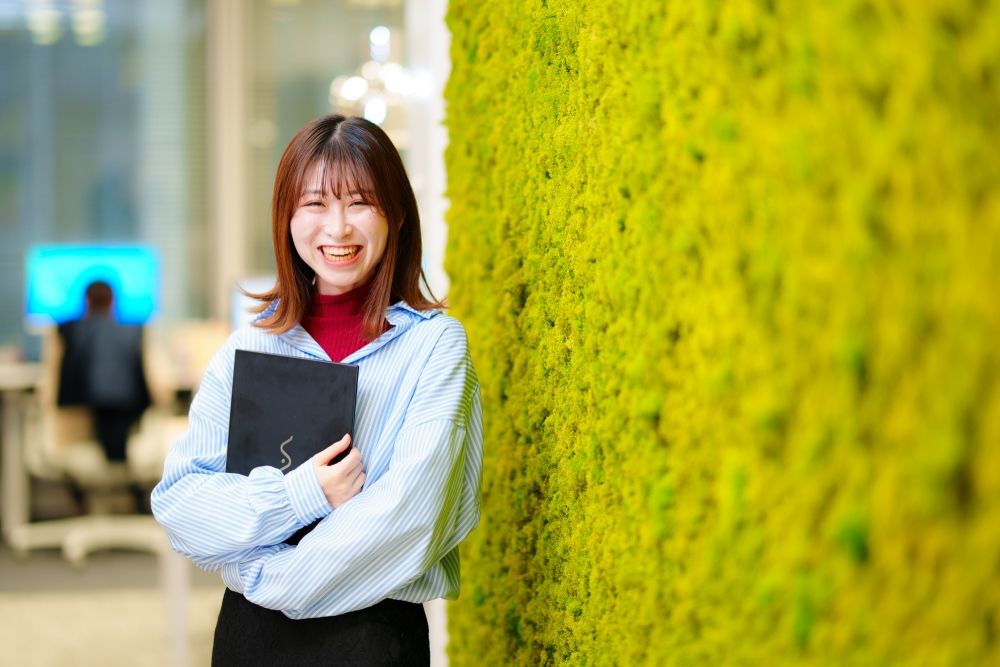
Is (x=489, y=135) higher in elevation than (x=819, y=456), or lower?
higher

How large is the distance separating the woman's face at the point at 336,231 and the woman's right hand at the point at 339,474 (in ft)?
0.79

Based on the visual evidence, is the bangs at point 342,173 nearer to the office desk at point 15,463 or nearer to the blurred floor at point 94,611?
the blurred floor at point 94,611

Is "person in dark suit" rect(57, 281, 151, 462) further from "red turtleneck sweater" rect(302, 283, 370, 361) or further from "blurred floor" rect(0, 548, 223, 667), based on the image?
"red turtleneck sweater" rect(302, 283, 370, 361)

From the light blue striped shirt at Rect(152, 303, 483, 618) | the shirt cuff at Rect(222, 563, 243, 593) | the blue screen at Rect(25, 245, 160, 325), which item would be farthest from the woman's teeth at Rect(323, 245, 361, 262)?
the blue screen at Rect(25, 245, 160, 325)

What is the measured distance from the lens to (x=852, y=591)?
2.43 ft

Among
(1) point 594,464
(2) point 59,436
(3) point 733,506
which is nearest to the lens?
(3) point 733,506

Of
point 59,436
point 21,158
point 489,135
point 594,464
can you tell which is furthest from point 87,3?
point 594,464

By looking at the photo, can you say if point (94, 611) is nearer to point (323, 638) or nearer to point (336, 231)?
point (323, 638)

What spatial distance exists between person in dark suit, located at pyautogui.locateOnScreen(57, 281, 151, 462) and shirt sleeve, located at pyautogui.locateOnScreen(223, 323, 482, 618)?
412 cm

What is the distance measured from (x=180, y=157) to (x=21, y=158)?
97 centimetres

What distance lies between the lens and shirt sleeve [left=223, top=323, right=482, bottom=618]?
49.6 inches

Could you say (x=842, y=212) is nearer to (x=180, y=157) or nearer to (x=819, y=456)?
(x=819, y=456)

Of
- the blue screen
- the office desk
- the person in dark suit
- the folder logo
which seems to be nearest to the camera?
the folder logo

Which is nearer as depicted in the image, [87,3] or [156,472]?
[156,472]
